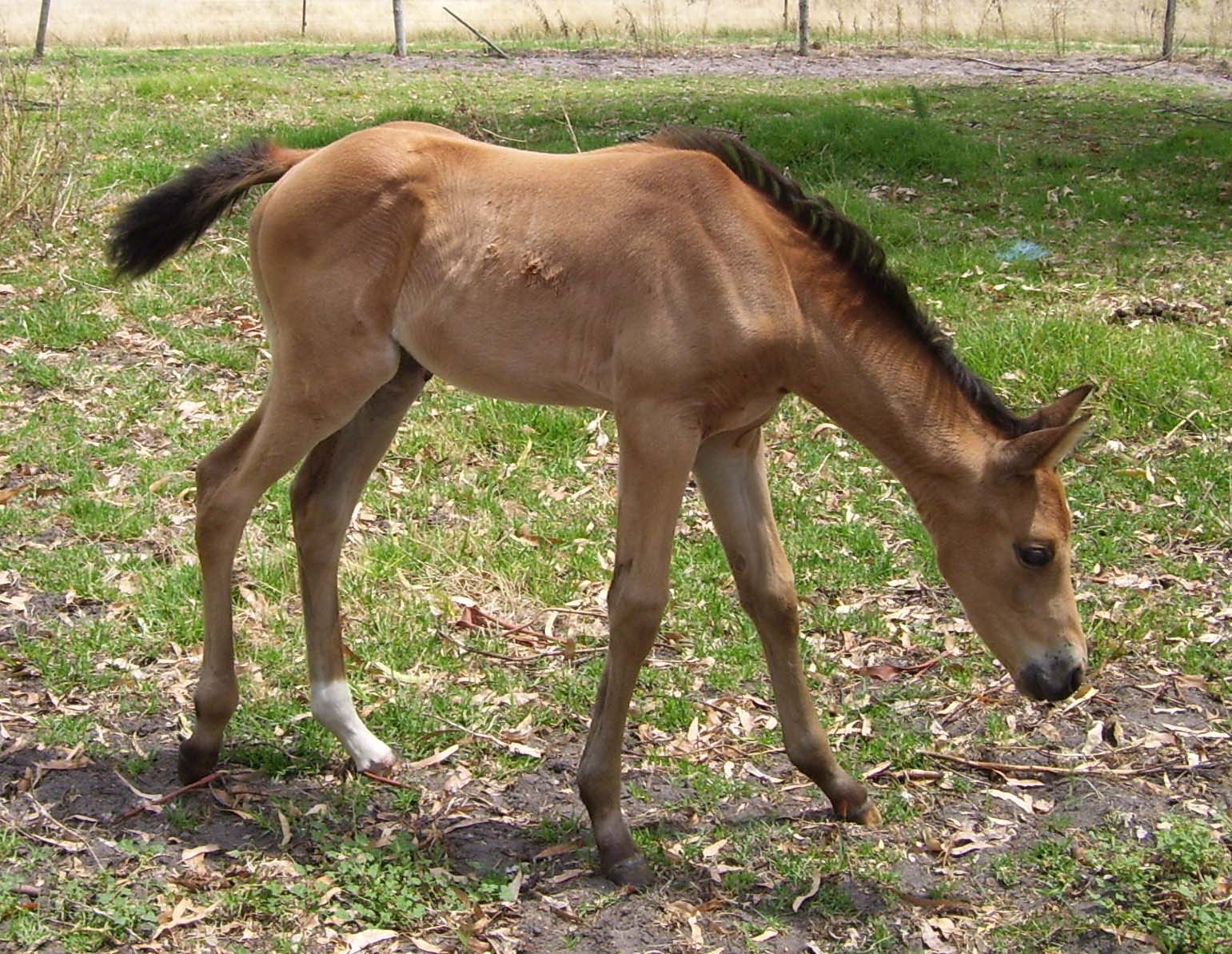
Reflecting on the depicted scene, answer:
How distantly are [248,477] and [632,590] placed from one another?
129 cm

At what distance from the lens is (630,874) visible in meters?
3.84

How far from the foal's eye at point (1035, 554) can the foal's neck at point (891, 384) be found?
246 mm

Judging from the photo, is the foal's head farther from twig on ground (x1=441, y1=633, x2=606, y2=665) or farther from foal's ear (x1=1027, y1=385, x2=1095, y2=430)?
twig on ground (x1=441, y1=633, x2=606, y2=665)

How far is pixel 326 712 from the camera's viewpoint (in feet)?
14.4

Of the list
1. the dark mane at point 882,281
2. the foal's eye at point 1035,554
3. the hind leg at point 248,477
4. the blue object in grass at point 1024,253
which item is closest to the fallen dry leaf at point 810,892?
the foal's eye at point 1035,554

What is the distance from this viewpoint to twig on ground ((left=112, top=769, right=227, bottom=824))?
4043 mm

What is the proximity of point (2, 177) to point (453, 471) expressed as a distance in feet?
14.3

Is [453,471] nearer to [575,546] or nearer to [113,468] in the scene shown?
[575,546]

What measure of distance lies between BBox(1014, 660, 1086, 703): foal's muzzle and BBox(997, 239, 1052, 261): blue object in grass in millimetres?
5200

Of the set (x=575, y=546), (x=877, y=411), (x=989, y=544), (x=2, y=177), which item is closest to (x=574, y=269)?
(x=877, y=411)

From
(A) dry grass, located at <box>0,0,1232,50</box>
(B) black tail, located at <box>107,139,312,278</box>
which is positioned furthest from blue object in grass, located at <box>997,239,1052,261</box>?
(A) dry grass, located at <box>0,0,1232,50</box>

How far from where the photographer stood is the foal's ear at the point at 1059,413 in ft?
12.2

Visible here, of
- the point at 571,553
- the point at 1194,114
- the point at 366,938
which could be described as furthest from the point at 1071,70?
the point at 366,938

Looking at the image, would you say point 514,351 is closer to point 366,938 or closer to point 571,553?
point 366,938
